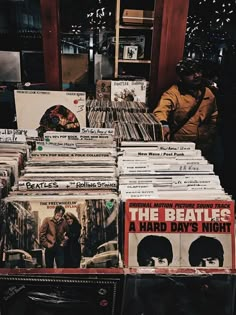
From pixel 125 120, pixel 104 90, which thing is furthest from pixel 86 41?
pixel 125 120

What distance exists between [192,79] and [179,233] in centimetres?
198

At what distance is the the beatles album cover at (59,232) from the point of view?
41.2 inches

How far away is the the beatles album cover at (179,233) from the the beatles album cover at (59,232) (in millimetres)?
69

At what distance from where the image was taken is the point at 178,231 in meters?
1.07

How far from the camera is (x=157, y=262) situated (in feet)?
3.47

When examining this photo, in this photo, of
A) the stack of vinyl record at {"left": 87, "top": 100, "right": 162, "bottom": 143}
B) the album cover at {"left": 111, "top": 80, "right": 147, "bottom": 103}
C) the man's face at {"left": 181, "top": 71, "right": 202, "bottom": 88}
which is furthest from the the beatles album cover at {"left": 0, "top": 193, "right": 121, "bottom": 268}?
the man's face at {"left": 181, "top": 71, "right": 202, "bottom": 88}

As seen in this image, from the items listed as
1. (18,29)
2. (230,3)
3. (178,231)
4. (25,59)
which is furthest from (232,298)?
(230,3)

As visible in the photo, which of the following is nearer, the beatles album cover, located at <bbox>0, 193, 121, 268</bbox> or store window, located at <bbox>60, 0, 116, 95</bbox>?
the beatles album cover, located at <bbox>0, 193, 121, 268</bbox>

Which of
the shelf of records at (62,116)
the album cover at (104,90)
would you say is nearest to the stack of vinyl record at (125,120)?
the shelf of records at (62,116)

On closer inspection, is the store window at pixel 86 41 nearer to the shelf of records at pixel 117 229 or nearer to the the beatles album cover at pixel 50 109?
the the beatles album cover at pixel 50 109

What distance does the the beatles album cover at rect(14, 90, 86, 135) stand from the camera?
70.1 inches

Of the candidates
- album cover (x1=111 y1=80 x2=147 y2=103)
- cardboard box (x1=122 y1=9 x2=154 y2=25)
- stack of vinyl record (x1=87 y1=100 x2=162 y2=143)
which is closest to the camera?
stack of vinyl record (x1=87 y1=100 x2=162 y2=143)

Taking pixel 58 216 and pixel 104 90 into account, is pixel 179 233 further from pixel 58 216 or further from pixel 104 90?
pixel 104 90

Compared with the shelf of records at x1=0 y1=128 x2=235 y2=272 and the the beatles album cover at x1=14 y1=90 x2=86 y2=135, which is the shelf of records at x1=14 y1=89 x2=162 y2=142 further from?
the shelf of records at x1=0 y1=128 x2=235 y2=272
